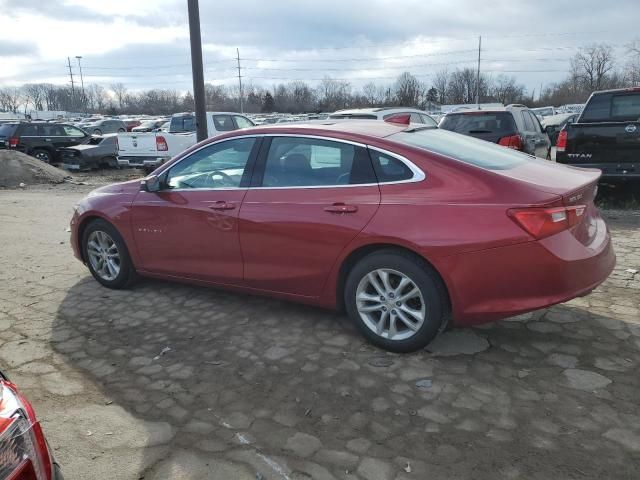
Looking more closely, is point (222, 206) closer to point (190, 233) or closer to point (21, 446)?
point (190, 233)

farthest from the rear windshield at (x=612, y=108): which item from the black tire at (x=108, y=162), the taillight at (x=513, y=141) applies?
the black tire at (x=108, y=162)

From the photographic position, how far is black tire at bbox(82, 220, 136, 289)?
17.3 ft

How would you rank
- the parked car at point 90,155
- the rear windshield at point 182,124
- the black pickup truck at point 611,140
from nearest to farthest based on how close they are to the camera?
the black pickup truck at point 611,140 → the rear windshield at point 182,124 → the parked car at point 90,155

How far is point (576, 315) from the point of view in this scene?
4.38 m

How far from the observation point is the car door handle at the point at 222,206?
173 inches

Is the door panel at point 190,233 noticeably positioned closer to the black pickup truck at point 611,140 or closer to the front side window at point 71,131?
the black pickup truck at point 611,140

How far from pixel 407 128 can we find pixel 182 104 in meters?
112

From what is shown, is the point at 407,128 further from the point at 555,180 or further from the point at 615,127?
the point at 615,127

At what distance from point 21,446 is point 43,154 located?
20.6m

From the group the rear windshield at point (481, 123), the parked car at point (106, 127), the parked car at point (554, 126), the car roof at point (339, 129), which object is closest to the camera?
the car roof at point (339, 129)

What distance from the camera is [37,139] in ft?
65.1

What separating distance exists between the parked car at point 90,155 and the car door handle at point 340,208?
649 inches

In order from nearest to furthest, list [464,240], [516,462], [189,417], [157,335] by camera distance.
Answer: [516,462]
[189,417]
[464,240]
[157,335]

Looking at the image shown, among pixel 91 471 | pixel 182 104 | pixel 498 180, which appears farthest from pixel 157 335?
pixel 182 104
